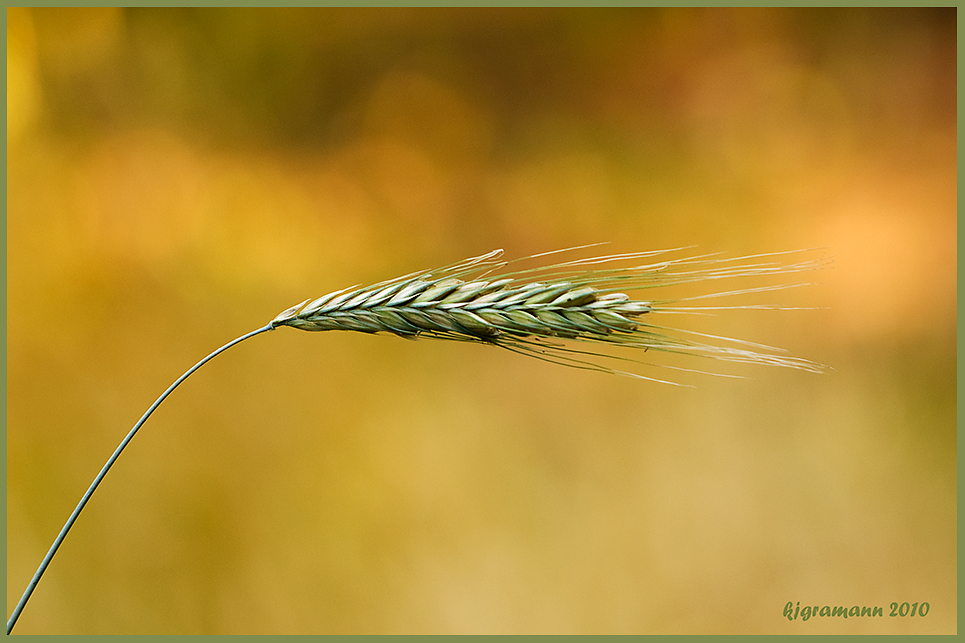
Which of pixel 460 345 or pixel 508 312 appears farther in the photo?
pixel 460 345

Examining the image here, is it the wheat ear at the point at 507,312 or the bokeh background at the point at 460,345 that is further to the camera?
the bokeh background at the point at 460,345

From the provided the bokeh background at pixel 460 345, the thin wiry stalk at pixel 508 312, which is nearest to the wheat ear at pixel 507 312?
the thin wiry stalk at pixel 508 312

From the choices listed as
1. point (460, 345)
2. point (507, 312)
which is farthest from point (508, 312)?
point (460, 345)

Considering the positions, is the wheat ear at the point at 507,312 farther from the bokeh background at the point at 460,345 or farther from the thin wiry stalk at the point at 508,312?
the bokeh background at the point at 460,345

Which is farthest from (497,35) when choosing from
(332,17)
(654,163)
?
(654,163)

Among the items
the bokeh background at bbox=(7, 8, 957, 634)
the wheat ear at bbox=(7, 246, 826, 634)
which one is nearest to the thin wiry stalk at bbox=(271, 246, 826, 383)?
the wheat ear at bbox=(7, 246, 826, 634)

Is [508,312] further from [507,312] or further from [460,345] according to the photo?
[460,345]

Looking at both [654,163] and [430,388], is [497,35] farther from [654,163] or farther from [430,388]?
[430,388]

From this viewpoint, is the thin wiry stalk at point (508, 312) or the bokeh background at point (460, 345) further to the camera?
the bokeh background at point (460, 345)
